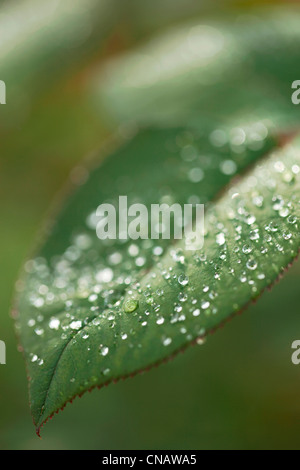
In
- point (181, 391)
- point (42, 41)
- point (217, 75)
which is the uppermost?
point (42, 41)

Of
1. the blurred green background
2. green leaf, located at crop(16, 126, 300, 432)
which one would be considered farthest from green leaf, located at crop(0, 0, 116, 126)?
green leaf, located at crop(16, 126, 300, 432)

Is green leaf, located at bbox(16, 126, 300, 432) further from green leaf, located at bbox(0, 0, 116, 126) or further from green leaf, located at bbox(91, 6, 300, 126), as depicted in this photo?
green leaf, located at bbox(0, 0, 116, 126)

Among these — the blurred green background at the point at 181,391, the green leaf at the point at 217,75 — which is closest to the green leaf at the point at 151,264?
the green leaf at the point at 217,75

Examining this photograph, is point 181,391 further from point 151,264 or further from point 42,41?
point 42,41

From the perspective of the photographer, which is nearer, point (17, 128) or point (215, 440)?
point (215, 440)

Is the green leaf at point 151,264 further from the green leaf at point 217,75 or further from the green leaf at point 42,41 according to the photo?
the green leaf at point 42,41

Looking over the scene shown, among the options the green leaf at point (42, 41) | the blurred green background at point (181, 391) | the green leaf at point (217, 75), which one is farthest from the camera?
the green leaf at point (42, 41)

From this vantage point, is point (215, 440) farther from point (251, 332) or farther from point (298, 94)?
point (298, 94)

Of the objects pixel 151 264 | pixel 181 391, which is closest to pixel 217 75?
pixel 151 264

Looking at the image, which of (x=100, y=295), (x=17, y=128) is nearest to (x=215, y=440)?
(x=100, y=295)
